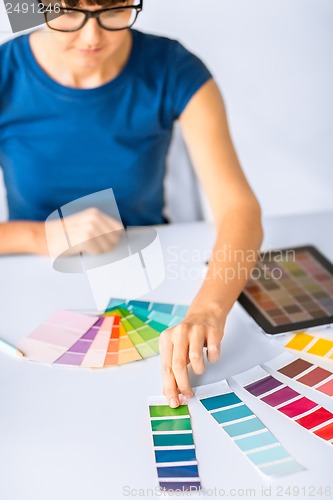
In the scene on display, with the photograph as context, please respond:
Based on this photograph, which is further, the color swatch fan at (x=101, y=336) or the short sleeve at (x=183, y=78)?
the short sleeve at (x=183, y=78)

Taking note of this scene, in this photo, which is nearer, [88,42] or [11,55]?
[88,42]

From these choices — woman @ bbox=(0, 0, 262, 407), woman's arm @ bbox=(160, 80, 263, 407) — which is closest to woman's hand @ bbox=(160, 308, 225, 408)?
woman's arm @ bbox=(160, 80, 263, 407)

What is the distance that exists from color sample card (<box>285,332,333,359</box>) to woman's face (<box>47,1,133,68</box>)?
582 millimetres

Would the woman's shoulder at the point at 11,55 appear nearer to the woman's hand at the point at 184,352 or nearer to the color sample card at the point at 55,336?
the color sample card at the point at 55,336

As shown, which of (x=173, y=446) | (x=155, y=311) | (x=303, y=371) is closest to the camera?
(x=173, y=446)

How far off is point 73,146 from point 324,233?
526mm

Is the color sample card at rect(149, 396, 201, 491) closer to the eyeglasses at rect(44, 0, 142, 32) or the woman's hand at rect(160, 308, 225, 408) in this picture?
the woman's hand at rect(160, 308, 225, 408)

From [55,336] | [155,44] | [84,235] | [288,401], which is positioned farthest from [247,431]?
[155,44]

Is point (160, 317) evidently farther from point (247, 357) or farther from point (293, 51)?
point (293, 51)

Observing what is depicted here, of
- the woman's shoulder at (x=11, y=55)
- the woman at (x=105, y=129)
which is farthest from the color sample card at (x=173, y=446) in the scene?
the woman's shoulder at (x=11, y=55)

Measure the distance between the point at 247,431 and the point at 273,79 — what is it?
1.41 metres

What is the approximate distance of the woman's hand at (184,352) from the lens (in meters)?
0.87

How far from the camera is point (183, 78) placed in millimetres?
1336

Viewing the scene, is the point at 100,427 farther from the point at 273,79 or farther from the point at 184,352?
the point at 273,79
